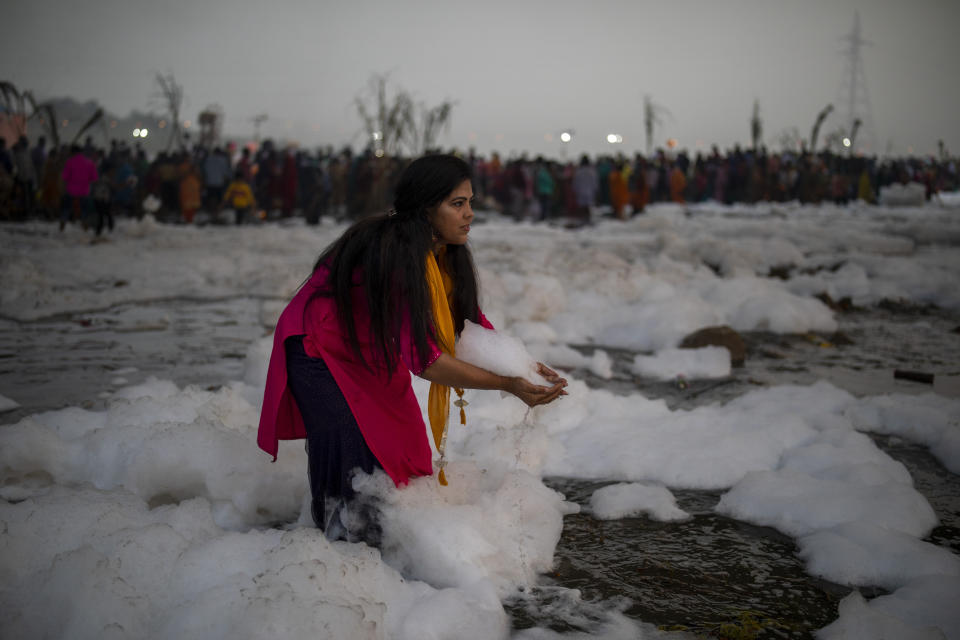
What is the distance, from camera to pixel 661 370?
17.5 feet

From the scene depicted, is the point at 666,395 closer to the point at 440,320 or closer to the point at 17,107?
the point at 440,320

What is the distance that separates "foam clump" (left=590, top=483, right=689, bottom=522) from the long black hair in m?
1.20

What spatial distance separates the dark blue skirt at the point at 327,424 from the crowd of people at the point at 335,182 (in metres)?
12.0

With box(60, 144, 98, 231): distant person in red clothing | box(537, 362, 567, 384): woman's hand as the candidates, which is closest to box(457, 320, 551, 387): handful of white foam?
box(537, 362, 567, 384): woman's hand

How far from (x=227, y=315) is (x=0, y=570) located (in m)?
5.23

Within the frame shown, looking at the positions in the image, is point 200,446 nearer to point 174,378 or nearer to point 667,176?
point 174,378

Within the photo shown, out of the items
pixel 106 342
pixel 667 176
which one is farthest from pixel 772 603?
pixel 667 176

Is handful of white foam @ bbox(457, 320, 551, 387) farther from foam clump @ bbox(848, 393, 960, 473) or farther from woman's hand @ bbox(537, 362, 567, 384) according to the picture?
foam clump @ bbox(848, 393, 960, 473)

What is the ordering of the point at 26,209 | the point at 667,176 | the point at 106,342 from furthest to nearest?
the point at 667,176 < the point at 26,209 < the point at 106,342

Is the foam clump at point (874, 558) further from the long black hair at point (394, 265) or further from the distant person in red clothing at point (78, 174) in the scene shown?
the distant person in red clothing at point (78, 174)

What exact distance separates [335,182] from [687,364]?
15.0 metres

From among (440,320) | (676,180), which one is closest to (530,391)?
(440,320)

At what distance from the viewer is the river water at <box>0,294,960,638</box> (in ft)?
7.69

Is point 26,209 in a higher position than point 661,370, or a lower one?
higher
